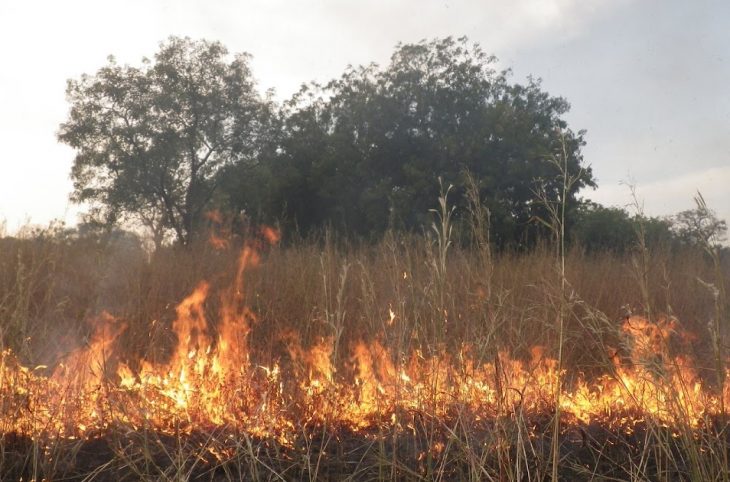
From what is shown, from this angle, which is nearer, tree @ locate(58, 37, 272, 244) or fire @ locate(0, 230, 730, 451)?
fire @ locate(0, 230, 730, 451)

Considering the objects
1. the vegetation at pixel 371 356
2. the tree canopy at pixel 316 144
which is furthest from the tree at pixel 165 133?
the vegetation at pixel 371 356

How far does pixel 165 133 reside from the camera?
64.4ft

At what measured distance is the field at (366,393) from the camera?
2557mm

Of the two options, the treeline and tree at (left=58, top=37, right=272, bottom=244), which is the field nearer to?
the treeline

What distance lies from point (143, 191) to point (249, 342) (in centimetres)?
1636

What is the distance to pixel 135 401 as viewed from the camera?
333 cm

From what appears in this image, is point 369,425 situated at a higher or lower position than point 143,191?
lower

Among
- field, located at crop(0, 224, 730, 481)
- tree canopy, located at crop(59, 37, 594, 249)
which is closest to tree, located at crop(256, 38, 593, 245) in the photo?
tree canopy, located at crop(59, 37, 594, 249)

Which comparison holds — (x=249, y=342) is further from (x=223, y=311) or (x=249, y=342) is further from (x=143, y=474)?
(x=143, y=474)

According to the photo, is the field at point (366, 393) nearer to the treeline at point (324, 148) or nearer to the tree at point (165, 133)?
the treeline at point (324, 148)

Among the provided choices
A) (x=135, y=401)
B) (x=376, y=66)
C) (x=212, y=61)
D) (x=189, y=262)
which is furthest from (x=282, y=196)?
(x=135, y=401)

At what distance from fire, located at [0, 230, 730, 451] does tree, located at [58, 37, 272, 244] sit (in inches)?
641

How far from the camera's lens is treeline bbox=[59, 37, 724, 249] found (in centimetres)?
1566

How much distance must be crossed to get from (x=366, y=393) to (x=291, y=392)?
16.0 inches
